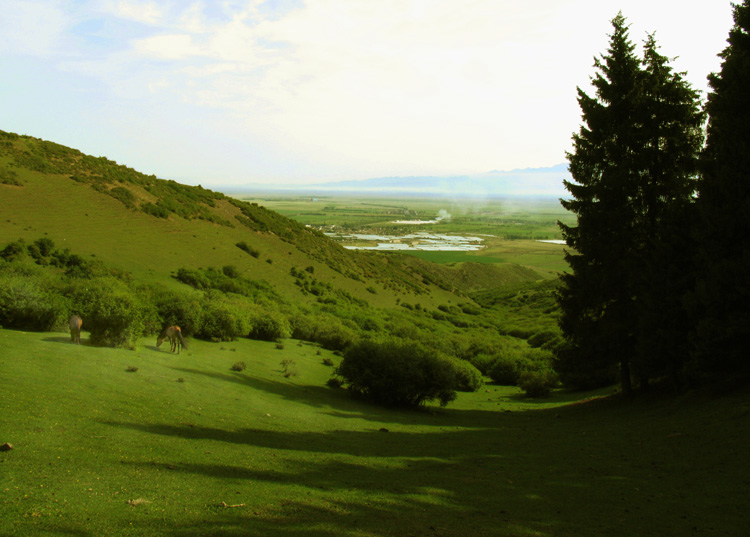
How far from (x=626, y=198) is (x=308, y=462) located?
13.7 m

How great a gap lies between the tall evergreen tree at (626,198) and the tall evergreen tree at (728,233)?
1.45m

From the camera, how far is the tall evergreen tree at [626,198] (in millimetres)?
15008

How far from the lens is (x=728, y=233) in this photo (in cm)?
1247

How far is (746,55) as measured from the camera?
41.7 feet

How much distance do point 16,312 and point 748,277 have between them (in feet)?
63.4

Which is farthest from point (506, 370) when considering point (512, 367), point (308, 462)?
point (308, 462)

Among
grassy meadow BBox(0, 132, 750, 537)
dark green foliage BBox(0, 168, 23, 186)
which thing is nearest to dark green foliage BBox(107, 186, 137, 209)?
dark green foliage BBox(0, 168, 23, 186)

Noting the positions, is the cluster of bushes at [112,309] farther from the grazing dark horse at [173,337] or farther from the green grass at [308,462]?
the green grass at [308,462]

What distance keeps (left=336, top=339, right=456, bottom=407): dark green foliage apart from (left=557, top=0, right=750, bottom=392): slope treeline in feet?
15.9

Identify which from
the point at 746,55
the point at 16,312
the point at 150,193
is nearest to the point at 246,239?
the point at 150,193

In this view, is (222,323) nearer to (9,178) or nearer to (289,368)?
(289,368)

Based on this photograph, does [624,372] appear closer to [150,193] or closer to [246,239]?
[246,239]

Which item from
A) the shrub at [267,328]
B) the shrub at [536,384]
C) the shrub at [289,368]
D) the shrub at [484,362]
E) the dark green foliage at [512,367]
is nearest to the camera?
the shrub at [289,368]

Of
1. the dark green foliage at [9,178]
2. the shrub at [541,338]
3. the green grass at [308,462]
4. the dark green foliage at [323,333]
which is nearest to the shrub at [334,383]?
the green grass at [308,462]
